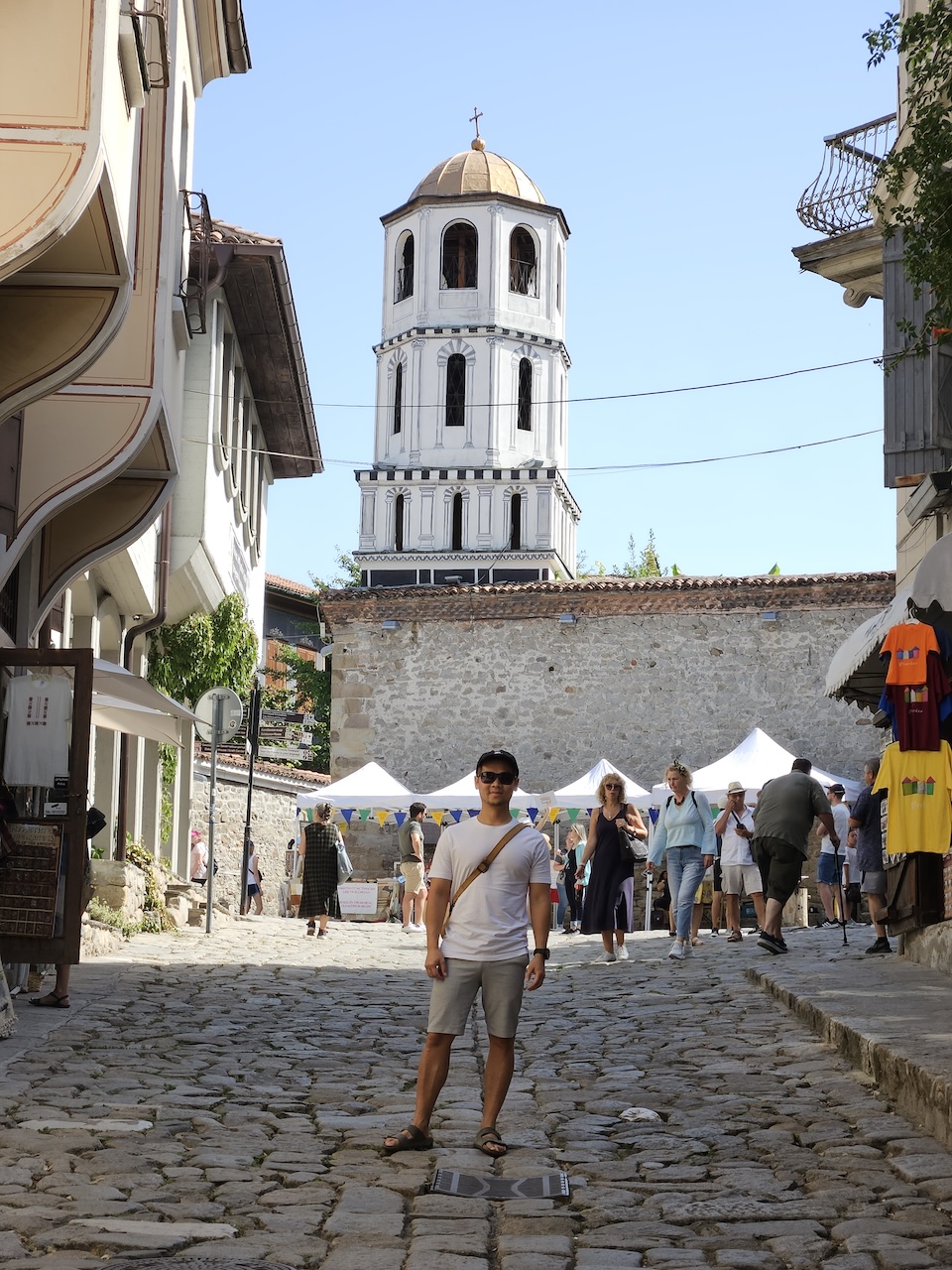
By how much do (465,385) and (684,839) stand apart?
51.2 metres

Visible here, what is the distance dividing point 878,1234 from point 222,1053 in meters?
4.66

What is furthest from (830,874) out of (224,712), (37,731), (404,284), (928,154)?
(404,284)

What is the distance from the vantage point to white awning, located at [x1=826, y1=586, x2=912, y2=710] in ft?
38.6

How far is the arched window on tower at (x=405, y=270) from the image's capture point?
64875mm

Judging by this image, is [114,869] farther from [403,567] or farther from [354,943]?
[403,567]

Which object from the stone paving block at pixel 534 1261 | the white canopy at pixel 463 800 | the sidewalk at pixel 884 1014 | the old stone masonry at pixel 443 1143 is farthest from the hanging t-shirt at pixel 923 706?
the white canopy at pixel 463 800

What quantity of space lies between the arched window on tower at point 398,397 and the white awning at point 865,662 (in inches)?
2046

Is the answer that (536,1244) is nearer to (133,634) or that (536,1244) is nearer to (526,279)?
(133,634)

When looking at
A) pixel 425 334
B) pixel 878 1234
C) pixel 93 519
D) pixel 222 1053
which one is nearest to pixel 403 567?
pixel 425 334

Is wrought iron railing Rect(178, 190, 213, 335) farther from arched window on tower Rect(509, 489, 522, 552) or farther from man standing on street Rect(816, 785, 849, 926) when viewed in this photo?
arched window on tower Rect(509, 489, 522, 552)

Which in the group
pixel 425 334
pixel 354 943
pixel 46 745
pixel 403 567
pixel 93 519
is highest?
pixel 425 334

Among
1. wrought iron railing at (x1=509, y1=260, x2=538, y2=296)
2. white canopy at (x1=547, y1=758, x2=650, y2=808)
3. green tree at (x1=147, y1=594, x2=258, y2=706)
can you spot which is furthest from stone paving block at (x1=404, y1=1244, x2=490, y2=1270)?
wrought iron railing at (x1=509, y1=260, x2=538, y2=296)

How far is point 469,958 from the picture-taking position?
6.22 metres

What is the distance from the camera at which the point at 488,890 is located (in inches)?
247
